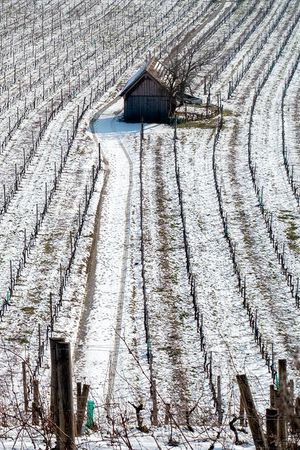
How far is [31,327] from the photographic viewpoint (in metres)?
20.9

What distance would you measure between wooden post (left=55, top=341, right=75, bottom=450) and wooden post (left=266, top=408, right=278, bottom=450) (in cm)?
152

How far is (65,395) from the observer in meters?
7.21

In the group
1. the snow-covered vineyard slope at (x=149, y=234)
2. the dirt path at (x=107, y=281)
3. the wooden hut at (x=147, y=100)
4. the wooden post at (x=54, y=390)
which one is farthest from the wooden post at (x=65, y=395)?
the wooden hut at (x=147, y=100)

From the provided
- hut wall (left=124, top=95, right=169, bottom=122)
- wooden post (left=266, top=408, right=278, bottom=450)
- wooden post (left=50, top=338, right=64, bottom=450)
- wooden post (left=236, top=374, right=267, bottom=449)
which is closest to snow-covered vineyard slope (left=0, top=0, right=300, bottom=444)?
hut wall (left=124, top=95, right=169, bottom=122)

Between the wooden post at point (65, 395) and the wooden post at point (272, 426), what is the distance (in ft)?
5.00

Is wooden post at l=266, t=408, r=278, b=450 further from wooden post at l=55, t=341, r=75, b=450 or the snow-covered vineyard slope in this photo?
the snow-covered vineyard slope

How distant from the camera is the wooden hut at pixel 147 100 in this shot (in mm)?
42500

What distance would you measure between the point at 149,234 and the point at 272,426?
20.9 m

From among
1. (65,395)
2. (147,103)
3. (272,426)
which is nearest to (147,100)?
(147,103)

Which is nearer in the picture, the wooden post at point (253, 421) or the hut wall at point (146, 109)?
the wooden post at point (253, 421)

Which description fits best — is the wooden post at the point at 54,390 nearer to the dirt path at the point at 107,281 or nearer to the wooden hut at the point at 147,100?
the dirt path at the point at 107,281

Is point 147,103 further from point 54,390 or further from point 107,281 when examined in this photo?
point 54,390

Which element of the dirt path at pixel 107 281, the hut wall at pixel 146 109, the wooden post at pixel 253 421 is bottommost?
the dirt path at pixel 107 281

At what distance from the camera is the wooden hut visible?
42.5 metres
